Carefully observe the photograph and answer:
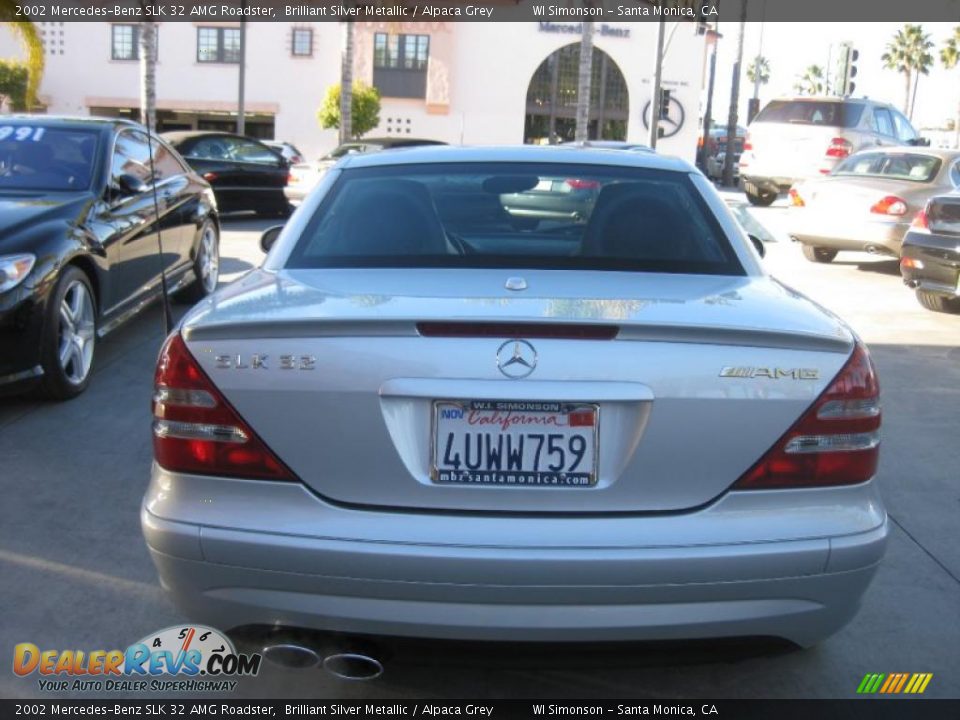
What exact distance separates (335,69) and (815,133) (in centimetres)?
3170

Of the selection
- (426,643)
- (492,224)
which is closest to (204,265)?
(492,224)

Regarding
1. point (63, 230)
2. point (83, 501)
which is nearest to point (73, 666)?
point (83, 501)

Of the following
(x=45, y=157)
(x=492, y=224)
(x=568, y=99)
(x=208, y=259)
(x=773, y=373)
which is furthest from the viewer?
(x=568, y=99)

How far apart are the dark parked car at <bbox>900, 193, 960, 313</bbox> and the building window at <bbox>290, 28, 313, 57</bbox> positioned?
132ft

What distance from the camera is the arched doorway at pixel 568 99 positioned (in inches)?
1898

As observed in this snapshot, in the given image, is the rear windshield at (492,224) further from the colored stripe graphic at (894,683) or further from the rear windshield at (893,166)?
the rear windshield at (893,166)

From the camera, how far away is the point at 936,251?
9180mm

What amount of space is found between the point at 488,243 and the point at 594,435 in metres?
1.80

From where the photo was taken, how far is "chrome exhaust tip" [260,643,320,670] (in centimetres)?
262

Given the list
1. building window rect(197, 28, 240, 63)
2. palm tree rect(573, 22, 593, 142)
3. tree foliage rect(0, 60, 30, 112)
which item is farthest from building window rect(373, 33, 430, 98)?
palm tree rect(573, 22, 593, 142)

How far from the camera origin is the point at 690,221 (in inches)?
148

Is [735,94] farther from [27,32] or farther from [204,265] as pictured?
[204,265]

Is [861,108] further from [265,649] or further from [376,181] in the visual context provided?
[265,649]

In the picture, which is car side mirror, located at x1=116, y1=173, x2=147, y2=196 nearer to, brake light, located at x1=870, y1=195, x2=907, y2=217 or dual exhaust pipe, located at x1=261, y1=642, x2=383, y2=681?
dual exhaust pipe, located at x1=261, y1=642, x2=383, y2=681
